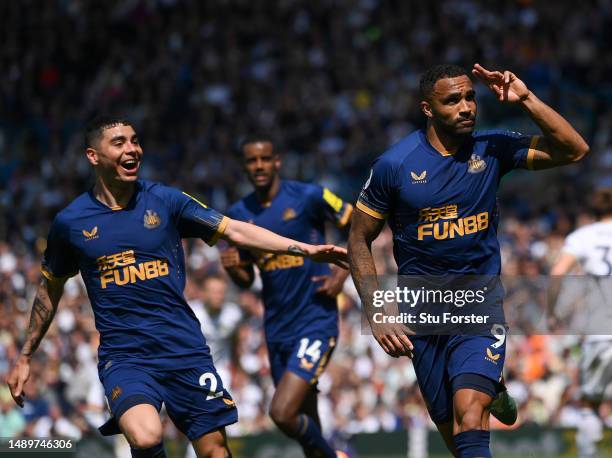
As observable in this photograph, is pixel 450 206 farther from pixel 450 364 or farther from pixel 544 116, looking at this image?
pixel 450 364

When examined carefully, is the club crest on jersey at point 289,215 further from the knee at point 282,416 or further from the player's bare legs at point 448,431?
the player's bare legs at point 448,431

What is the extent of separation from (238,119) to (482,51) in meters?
4.64

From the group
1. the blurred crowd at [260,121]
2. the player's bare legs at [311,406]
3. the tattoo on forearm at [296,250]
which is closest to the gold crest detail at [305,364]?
the player's bare legs at [311,406]


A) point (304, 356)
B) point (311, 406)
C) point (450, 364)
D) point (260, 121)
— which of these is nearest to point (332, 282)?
point (304, 356)

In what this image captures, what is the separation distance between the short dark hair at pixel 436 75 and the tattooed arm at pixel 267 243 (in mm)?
1210

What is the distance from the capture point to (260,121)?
2220 cm

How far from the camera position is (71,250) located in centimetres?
838

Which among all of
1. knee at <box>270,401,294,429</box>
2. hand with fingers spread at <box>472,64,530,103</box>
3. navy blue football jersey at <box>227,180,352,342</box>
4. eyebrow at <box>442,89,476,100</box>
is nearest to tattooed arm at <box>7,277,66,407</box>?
knee at <box>270,401,294,429</box>

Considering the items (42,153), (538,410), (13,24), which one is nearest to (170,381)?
(538,410)

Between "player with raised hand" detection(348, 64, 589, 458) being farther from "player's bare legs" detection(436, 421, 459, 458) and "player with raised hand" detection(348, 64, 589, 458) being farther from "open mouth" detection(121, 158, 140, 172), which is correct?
"open mouth" detection(121, 158, 140, 172)

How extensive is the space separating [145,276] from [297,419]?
8.80 ft

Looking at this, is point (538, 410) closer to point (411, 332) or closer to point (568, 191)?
point (568, 191)

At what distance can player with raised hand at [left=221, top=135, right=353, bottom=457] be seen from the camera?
10500 mm

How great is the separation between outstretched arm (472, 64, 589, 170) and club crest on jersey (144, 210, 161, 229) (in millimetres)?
2320
